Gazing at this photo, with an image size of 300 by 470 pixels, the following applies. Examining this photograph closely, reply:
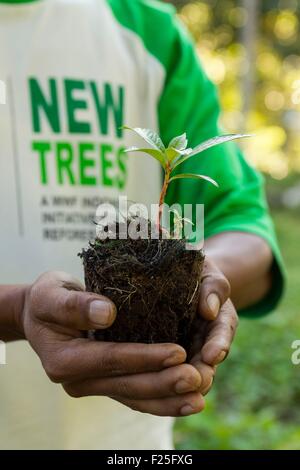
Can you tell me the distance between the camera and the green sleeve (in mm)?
1305

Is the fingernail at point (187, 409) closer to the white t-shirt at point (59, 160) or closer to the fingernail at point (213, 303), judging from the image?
the fingernail at point (213, 303)

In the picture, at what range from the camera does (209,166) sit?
4.30 feet

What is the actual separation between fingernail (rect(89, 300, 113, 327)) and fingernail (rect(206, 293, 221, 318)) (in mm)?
146

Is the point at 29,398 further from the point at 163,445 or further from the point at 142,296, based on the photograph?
the point at 142,296

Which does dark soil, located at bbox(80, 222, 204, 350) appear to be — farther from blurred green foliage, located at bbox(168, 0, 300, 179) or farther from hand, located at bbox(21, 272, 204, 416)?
blurred green foliage, located at bbox(168, 0, 300, 179)

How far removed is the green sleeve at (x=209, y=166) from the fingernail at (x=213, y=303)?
0.41 meters

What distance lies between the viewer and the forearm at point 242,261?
120 cm

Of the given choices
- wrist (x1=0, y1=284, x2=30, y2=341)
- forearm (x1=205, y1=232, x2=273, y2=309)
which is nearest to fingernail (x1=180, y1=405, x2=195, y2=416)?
wrist (x1=0, y1=284, x2=30, y2=341)

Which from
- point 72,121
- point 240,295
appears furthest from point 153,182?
point 240,295

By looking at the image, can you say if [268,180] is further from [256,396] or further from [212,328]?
[212,328]

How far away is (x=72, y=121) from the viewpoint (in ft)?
4.35

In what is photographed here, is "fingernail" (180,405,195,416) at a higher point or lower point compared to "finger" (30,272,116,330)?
lower

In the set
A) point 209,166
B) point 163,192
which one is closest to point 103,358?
point 163,192

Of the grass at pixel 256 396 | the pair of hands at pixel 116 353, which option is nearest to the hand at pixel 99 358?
the pair of hands at pixel 116 353
